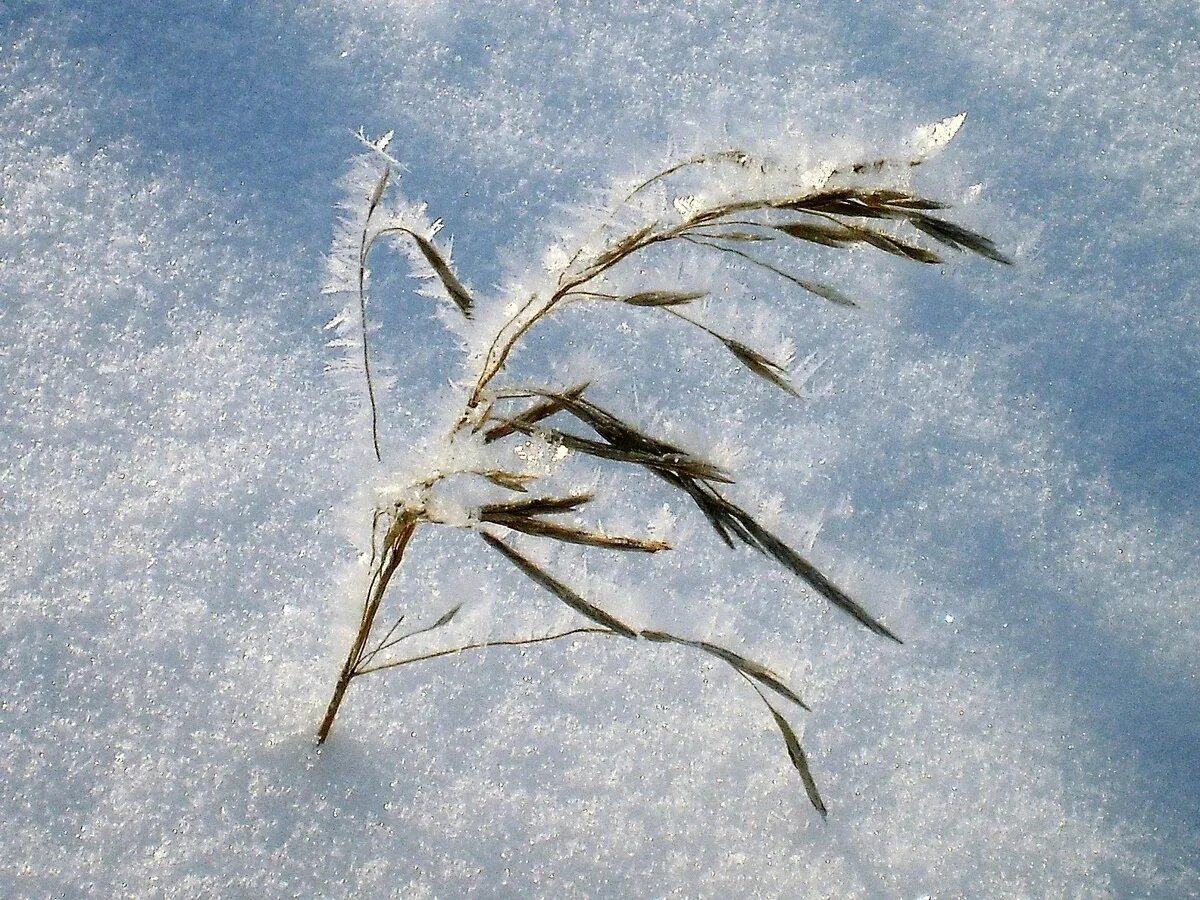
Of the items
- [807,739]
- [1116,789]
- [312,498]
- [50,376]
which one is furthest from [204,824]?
[1116,789]

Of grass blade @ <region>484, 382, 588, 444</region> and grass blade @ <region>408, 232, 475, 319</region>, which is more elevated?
grass blade @ <region>408, 232, 475, 319</region>

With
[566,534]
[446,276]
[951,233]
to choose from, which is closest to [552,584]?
[566,534]

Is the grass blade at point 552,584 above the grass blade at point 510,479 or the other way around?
the other way around

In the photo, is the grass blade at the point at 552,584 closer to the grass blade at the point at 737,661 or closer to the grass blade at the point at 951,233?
the grass blade at the point at 737,661

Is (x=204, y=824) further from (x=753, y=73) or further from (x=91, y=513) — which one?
(x=753, y=73)

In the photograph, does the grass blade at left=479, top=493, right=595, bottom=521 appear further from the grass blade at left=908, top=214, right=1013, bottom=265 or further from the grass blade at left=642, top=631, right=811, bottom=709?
the grass blade at left=908, top=214, right=1013, bottom=265

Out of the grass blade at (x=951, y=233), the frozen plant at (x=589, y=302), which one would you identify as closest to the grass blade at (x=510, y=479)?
the frozen plant at (x=589, y=302)

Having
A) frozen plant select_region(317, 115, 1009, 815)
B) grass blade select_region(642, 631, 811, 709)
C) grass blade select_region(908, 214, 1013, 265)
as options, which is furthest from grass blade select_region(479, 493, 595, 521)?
grass blade select_region(908, 214, 1013, 265)
